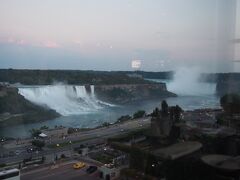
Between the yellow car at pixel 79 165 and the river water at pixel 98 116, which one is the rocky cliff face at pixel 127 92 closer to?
the river water at pixel 98 116

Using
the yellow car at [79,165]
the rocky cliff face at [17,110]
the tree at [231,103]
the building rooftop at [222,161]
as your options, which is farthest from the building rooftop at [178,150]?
the rocky cliff face at [17,110]

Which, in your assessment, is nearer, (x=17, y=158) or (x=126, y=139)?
(x=17, y=158)

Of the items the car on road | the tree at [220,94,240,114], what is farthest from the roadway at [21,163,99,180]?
the tree at [220,94,240,114]

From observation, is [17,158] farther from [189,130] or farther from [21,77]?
[21,77]

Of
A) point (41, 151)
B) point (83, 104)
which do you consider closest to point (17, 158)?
point (41, 151)

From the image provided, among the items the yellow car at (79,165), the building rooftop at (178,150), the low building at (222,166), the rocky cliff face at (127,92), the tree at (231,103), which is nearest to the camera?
the low building at (222,166)

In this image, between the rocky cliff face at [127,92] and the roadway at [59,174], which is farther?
the rocky cliff face at [127,92]
